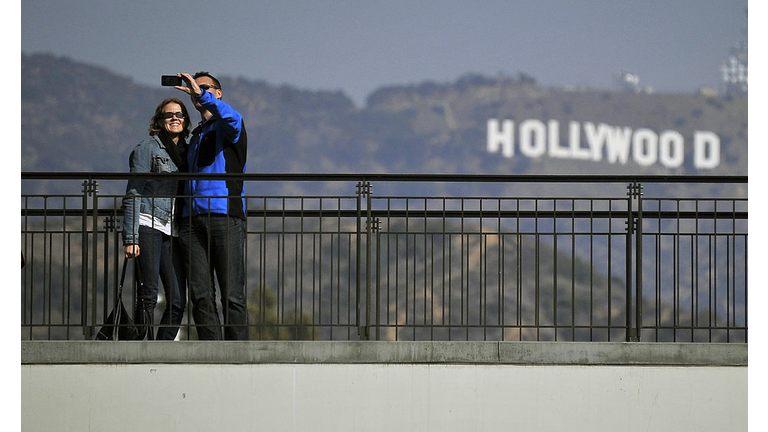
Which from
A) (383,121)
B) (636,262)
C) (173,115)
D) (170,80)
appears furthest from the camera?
(383,121)

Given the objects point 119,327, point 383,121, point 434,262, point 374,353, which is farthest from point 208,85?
point 383,121

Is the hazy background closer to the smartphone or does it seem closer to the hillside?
the hillside

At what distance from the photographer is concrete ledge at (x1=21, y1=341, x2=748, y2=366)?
7.16 m

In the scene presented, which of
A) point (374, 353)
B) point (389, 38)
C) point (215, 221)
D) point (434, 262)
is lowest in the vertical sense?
point (434, 262)

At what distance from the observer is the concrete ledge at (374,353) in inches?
282

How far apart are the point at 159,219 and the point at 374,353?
76.4 inches

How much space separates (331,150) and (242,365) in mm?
38005

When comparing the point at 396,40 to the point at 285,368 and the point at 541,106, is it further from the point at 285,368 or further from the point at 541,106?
the point at 285,368

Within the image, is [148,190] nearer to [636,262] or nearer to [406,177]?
[406,177]

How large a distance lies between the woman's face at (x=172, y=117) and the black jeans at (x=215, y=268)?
29.1 inches

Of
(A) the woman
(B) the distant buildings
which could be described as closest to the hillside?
(B) the distant buildings

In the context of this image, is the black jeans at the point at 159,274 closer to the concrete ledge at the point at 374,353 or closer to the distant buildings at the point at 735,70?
the concrete ledge at the point at 374,353

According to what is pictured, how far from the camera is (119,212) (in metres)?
8.56

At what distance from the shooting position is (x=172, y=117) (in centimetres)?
786
